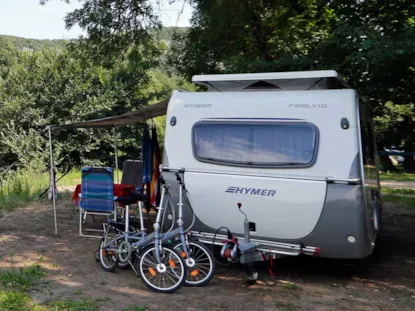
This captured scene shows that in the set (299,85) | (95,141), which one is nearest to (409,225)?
(299,85)

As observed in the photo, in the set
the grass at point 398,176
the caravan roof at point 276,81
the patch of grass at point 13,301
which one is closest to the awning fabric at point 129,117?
the caravan roof at point 276,81

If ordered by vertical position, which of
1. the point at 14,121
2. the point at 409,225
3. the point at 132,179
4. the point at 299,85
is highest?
the point at 14,121

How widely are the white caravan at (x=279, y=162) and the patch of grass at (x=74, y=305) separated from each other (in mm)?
1602

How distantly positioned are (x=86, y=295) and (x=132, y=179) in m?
5.30

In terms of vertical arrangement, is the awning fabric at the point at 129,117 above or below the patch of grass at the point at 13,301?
above

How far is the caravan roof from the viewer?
210 inches

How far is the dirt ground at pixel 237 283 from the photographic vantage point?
4383 millimetres

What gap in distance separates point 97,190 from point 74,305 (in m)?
2.95

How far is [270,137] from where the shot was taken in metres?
5.13

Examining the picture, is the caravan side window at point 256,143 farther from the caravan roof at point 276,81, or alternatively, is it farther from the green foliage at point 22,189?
the green foliage at point 22,189

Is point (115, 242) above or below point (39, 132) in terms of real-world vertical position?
below

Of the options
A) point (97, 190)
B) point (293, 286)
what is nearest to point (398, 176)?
point (97, 190)

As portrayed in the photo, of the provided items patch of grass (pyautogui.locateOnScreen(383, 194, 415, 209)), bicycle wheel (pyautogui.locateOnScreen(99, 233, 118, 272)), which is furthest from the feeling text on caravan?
patch of grass (pyautogui.locateOnScreen(383, 194, 415, 209))

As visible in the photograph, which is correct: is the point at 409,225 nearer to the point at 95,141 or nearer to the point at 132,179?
the point at 132,179
